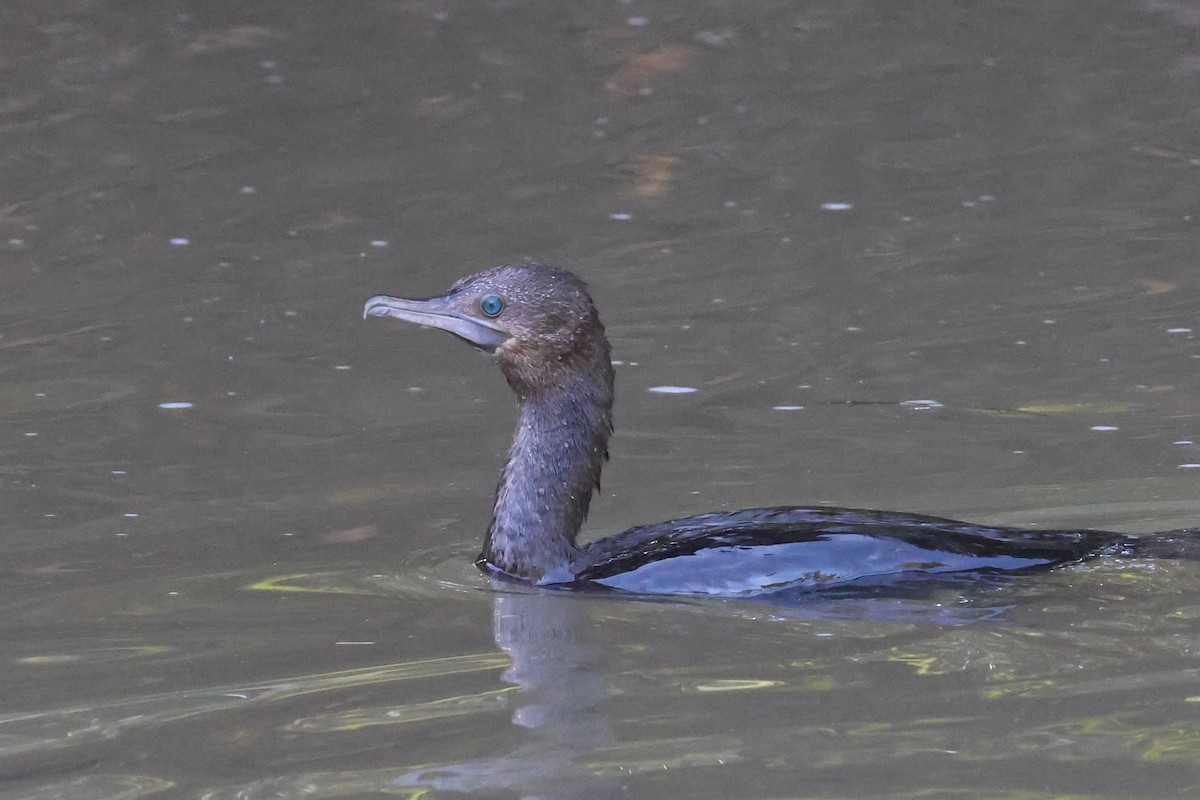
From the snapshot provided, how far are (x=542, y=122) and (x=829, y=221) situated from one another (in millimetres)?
3020

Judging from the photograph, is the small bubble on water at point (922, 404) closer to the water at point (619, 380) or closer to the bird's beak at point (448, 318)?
the water at point (619, 380)

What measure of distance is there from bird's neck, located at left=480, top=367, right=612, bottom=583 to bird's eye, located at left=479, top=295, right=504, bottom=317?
Answer: 1.10 feet

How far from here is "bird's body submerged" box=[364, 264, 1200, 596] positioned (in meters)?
6.16

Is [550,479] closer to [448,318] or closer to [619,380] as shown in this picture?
[448,318]

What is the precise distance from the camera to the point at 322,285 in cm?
1127

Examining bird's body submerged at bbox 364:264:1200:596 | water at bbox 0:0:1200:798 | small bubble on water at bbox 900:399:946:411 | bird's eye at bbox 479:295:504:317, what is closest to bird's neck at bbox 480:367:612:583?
bird's body submerged at bbox 364:264:1200:596

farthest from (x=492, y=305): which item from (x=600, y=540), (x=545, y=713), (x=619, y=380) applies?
(x=619, y=380)

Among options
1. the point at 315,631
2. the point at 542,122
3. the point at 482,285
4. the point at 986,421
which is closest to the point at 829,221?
the point at 542,122

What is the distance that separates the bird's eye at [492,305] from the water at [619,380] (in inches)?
35.1

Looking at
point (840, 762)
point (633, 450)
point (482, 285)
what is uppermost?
point (482, 285)

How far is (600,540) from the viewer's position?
6.76 metres

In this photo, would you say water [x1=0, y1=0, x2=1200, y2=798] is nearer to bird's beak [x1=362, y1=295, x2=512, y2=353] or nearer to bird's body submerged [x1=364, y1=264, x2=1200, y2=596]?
bird's body submerged [x1=364, y1=264, x2=1200, y2=596]

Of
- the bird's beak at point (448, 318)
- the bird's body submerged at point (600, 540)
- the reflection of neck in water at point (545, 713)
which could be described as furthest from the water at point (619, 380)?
the bird's beak at point (448, 318)

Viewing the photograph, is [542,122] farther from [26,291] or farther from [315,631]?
[315,631]
